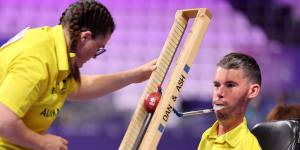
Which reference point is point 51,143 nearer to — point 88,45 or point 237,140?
point 88,45

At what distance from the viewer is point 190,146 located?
4.40m

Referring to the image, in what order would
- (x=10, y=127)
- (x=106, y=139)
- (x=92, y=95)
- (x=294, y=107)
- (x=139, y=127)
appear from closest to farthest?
(x=10, y=127) < (x=139, y=127) < (x=92, y=95) < (x=294, y=107) < (x=106, y=139)

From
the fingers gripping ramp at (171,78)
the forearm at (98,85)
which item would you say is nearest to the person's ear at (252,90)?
the fingers gripping ramp at (171,78)

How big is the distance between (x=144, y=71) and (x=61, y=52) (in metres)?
0.42

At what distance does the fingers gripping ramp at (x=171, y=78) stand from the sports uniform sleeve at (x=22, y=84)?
0.33 meters

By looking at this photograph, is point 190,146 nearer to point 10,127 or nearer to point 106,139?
point 106,139

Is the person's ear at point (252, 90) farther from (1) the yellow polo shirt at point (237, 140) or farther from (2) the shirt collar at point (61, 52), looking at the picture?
(2) the shirt collar at point (61, 52)

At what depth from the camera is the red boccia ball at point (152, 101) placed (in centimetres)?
197

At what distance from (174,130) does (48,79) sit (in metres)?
2.67

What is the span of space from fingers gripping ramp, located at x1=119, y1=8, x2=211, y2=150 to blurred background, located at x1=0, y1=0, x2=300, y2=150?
92.2 inches

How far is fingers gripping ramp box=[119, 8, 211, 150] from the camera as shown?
74.1 inches

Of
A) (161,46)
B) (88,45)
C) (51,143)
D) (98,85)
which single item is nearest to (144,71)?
(98,85)

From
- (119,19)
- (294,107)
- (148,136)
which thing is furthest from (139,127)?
(119,19)

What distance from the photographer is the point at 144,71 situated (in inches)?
87.0
